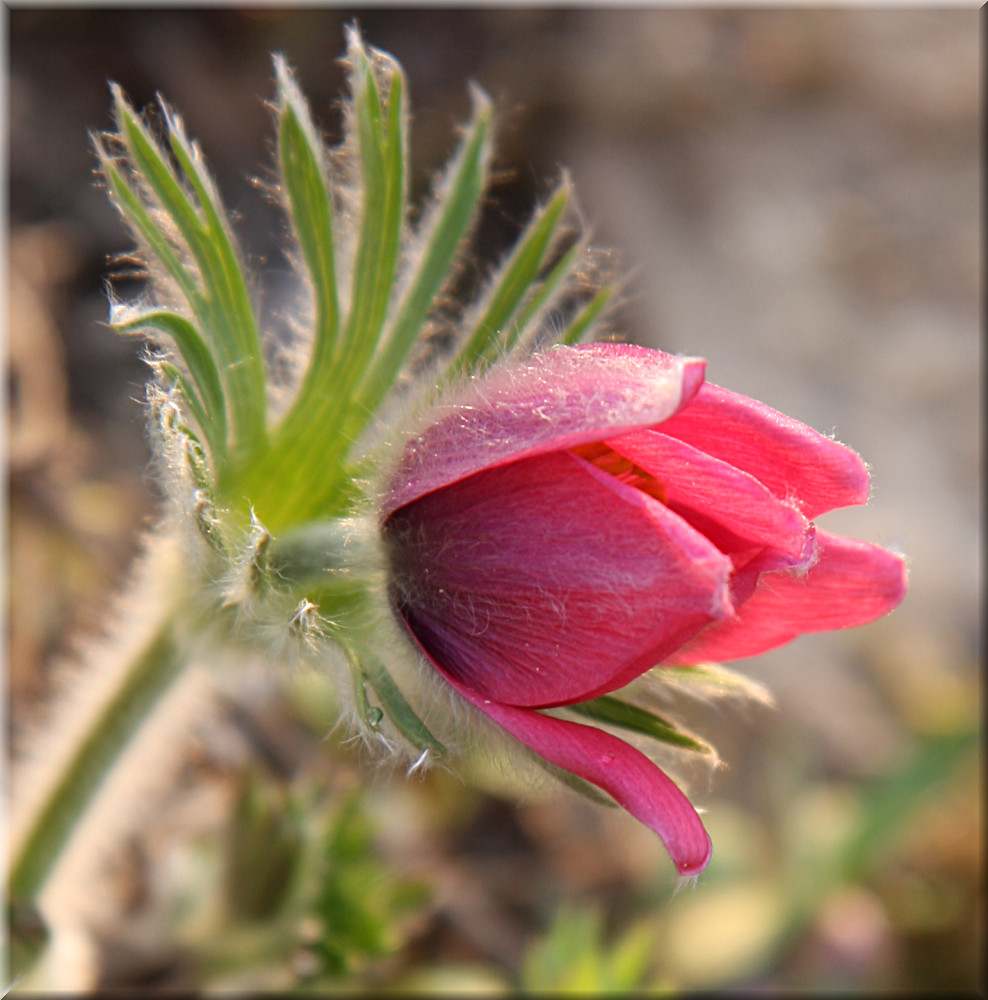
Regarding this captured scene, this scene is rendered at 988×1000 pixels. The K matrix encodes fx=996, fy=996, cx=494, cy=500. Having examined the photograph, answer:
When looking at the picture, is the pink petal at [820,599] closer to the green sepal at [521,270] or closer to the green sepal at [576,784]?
the green sepal at [576,784]

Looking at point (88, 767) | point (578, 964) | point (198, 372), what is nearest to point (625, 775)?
point (198, 372)

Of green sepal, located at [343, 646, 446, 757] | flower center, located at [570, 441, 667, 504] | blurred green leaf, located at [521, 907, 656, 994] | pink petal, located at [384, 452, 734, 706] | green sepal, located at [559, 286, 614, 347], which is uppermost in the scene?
green sepal, located at [559, 286, 614, 347]

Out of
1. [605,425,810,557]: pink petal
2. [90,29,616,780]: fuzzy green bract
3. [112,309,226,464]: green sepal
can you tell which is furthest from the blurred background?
[112,309,226,464]: green sepal

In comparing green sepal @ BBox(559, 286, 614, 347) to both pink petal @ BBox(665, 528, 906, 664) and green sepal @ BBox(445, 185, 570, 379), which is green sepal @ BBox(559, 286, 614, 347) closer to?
green sepal @ BBox(445, 185, 570, 379)

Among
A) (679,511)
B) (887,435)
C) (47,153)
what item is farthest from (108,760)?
(887,435)

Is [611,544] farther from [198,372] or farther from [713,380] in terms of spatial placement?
[713,380]

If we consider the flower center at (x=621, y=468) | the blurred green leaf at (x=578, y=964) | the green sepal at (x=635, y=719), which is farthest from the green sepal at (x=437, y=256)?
the blurred green leaf at (x=578, y=964)
